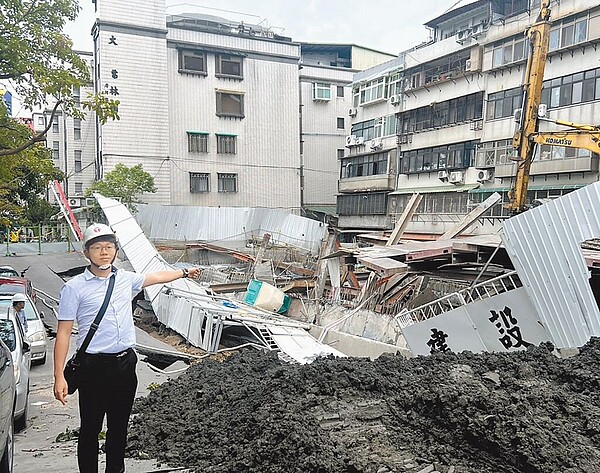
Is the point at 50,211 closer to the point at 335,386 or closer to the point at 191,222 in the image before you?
the point at 191,222

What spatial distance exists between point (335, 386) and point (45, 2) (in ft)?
28.9

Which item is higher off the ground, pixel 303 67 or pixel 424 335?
pixel 303 67

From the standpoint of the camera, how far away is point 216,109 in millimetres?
35500

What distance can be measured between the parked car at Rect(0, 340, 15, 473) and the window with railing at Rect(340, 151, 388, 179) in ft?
96.6

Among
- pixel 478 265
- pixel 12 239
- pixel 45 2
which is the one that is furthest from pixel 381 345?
pixel 12 239

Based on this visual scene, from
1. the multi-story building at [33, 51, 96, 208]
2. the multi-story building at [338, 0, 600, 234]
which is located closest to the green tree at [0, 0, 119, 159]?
the multi-story building at [338, 0, 600, 234]

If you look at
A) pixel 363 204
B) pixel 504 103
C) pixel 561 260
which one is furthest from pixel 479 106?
pixel 561 260

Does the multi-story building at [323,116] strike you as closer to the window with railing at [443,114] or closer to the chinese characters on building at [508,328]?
the window with railing at [443,114]

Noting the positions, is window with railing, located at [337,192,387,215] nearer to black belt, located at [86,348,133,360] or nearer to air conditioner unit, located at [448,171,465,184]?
air conditioner unit, located at [448,171,465,184]

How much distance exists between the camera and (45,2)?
9883 millimetres

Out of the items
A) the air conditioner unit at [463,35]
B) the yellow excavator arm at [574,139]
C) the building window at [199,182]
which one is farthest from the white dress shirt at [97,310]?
the building window at [199,182]

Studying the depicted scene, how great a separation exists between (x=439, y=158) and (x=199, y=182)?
15.1 m

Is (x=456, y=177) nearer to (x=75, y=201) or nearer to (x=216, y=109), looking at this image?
(x=216, y=109)

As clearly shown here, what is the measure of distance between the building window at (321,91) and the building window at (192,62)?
8.32 m
